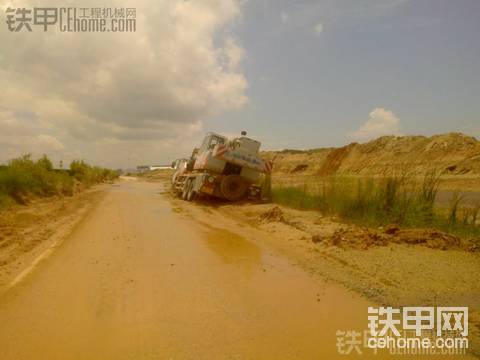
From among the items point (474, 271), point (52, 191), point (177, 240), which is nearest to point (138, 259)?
point (177, 240)

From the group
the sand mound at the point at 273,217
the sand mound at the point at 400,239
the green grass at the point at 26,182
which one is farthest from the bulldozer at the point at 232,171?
the sand mound at the point at 400,239

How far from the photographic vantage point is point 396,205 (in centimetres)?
978

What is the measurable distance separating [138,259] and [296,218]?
224 inches

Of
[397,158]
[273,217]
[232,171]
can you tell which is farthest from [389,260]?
[397,158]

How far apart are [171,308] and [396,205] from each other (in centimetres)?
710

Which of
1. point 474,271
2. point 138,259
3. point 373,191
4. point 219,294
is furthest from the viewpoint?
point 373,191

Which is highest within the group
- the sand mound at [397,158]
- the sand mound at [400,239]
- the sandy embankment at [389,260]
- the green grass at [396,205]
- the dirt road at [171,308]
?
the sand mound at [397,158]

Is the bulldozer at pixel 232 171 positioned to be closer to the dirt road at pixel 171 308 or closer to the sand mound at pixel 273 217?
the sand mound at pixel 273 217

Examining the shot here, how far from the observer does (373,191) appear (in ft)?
34.1

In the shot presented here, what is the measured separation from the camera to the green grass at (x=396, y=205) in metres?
9.08

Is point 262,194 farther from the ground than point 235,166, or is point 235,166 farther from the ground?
point 235,166

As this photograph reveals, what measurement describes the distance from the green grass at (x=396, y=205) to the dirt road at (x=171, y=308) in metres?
Answer: 3.95

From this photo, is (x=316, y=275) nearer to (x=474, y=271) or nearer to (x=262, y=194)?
(x=474, y=271)

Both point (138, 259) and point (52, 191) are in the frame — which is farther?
point (52, 191)
